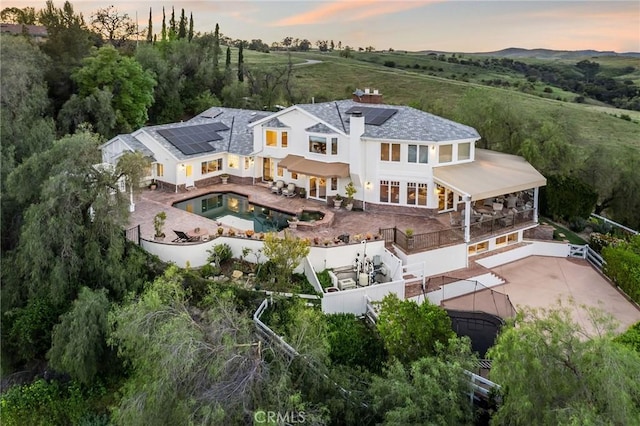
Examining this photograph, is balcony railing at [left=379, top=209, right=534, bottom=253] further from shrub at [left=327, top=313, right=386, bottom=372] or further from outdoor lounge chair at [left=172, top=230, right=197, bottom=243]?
outdoor lounge chair at [left=172, top=230, right=197, bottom=243]

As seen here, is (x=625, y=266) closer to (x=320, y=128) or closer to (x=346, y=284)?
(x=346, y=284)

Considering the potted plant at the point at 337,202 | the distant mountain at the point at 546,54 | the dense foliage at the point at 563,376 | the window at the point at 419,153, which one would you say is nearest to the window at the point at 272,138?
the potted plant at the point at 337,202

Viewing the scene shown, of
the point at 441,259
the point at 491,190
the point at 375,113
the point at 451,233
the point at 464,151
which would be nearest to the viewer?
the point at 441,259

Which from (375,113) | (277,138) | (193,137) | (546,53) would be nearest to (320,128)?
(375,113)

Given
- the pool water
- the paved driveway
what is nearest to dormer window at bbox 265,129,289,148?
the pool water

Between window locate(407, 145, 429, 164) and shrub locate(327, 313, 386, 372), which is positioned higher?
window locate(407, 145, 429, 164)

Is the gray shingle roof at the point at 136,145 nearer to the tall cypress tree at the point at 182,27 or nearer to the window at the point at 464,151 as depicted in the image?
the window at the point at 464,151

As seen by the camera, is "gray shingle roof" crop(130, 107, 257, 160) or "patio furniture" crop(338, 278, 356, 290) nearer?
"patio furniture" crop(338, 278, 356, 290)
